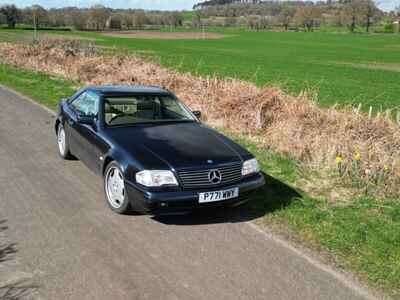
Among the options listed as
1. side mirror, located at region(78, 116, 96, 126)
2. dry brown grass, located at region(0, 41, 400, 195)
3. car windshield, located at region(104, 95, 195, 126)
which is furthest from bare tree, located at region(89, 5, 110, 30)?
side mirror, located at region(78, 116, 96, 126)

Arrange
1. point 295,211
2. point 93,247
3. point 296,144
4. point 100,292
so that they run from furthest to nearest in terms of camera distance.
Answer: point 296,144 < point 295,211 < point 93,247 < point 100,292

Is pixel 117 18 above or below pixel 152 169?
above

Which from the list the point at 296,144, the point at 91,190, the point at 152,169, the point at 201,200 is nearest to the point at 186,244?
the point at 201,200

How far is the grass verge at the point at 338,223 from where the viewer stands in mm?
4539

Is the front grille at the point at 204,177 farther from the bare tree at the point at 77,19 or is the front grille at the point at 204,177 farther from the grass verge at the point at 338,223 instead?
the bare tree at the point at 77,19

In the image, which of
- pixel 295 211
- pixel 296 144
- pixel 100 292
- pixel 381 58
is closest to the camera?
pixel 100 292

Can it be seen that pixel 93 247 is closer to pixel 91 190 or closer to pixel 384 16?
pixel 91 190

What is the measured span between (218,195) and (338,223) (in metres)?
1.53

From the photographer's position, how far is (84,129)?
6.74 meters

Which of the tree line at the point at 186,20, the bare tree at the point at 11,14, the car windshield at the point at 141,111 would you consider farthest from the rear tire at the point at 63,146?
the bare tree at the point at 11,14

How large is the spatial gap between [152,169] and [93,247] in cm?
104

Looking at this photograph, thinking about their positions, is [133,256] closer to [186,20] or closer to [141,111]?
[141,111]

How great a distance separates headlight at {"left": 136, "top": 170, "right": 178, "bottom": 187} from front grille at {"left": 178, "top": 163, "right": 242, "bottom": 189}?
0.11 meters

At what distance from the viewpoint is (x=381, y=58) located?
194ft
